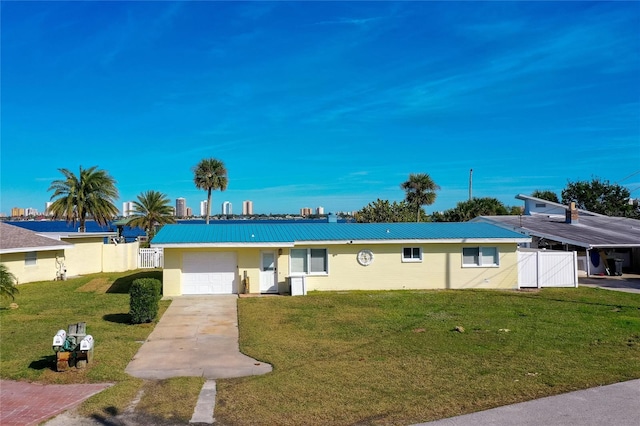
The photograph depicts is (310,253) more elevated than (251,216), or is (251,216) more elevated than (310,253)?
(251,216)

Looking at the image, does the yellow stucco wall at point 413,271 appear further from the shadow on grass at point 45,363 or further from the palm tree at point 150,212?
the palm tree at point 150,212

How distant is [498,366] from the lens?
383 inches

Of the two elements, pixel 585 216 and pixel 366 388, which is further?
pixel 585 216

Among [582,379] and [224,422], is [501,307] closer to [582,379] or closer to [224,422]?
[582,379]

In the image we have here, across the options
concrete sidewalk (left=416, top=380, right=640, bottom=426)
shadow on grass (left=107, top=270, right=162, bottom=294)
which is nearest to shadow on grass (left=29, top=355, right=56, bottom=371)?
concrete sidewalk (left=416, top=380, right=640, bottom=426)

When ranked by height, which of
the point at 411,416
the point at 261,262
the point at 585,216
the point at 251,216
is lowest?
A: the point at 411,416

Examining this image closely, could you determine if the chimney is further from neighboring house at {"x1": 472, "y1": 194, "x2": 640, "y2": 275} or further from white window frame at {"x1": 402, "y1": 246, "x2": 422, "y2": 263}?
white window frame at {"x1": 402, "y1": 246, "x2": 422, "y2": 263}

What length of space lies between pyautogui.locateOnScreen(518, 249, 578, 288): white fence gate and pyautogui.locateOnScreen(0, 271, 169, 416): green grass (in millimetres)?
16166

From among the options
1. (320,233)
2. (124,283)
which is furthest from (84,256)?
(320,233)

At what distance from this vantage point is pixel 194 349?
1161 centimetres

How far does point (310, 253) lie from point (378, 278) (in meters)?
3.37

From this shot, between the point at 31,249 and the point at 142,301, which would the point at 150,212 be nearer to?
the point at 31,249

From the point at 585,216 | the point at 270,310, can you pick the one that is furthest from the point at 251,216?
the point at 270,310

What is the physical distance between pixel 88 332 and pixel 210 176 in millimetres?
37628
